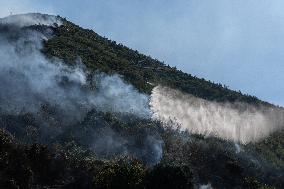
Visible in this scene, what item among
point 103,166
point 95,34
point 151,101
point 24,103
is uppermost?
point 95,34

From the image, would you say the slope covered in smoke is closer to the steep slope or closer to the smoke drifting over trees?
the smoke drifting over trees

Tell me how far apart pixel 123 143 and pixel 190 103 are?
3754 cm

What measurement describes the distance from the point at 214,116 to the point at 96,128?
121 ft

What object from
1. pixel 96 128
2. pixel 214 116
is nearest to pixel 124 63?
pixel 214 116

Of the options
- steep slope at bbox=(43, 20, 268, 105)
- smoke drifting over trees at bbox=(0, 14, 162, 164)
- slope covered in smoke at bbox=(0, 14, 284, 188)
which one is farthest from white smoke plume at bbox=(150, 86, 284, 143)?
smoke drifting over trees at bbox=(0, 14, 162, 164)

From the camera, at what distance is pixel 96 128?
79.5 m

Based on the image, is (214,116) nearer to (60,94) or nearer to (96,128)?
(60,94)

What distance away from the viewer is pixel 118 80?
106375mm

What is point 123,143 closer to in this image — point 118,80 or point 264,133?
point 118,80

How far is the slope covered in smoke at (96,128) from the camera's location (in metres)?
61.8

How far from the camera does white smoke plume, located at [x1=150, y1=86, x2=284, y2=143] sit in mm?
100250

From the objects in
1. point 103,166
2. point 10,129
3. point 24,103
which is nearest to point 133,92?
point 24,103

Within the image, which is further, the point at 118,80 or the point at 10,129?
the point at 118,80

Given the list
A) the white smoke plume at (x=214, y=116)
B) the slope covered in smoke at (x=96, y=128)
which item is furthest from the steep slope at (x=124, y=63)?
the white smoke plume at (x=214, y=116)
